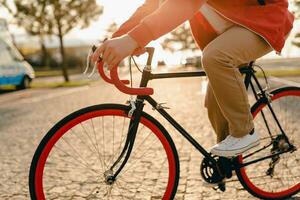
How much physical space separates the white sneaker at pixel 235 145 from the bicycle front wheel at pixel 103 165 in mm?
285

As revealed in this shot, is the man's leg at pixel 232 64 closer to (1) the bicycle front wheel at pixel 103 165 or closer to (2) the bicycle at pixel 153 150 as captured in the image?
(2) the bicycle at pixel 153 150

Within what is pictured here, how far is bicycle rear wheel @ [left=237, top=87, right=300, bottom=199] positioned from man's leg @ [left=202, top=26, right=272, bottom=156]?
516 mm

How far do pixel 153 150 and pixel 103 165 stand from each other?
665 millimetres

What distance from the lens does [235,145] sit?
2.82m

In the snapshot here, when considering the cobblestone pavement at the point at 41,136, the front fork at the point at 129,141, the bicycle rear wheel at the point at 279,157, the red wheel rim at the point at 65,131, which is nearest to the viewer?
the red wheel rim at the point at 65,131

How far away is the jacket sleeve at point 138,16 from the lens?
9.00ft

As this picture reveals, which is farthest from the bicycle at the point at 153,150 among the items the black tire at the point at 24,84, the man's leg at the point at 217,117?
the black tire at the point at 24,84

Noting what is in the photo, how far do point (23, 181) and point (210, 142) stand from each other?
2283 mm

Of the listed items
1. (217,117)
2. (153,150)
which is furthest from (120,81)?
(153,150)

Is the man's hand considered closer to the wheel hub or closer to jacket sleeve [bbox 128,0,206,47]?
jacket sleeve [bbox 128,0,206,47]

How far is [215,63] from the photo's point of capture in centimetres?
257

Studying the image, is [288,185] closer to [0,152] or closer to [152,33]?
[152,33]

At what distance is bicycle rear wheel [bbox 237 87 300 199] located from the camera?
3297 millimetres

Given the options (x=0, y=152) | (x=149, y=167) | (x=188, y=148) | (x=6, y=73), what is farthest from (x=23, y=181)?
(x=6, y=73)
